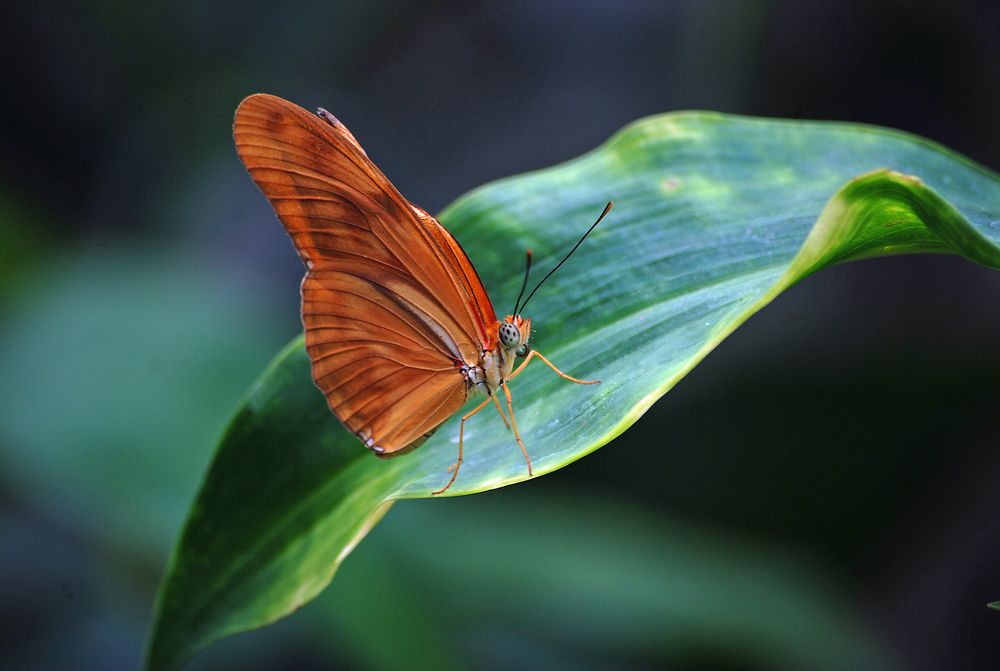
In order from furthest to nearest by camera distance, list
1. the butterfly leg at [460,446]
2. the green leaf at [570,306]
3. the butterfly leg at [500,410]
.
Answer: the butterfly leg at [500,410] → the green leaf at [570,306] → the butterfly leg at [460,446]

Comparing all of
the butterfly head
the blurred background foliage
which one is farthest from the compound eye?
the blurred background foliage

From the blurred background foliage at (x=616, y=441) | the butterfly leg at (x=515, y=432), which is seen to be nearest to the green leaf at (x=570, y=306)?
the butterfly leg at (x=515, y=432)

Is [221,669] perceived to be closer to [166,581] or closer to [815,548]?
[166,581]

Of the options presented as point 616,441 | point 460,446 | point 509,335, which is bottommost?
point 616,441

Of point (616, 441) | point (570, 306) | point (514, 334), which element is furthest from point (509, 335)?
point (616, 441)

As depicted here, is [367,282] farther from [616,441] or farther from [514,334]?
[616,441]

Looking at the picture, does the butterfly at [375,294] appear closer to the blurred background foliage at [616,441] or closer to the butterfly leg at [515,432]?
the butterfly leg at [515,432]

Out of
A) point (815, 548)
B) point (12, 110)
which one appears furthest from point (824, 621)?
point (12, 110)
